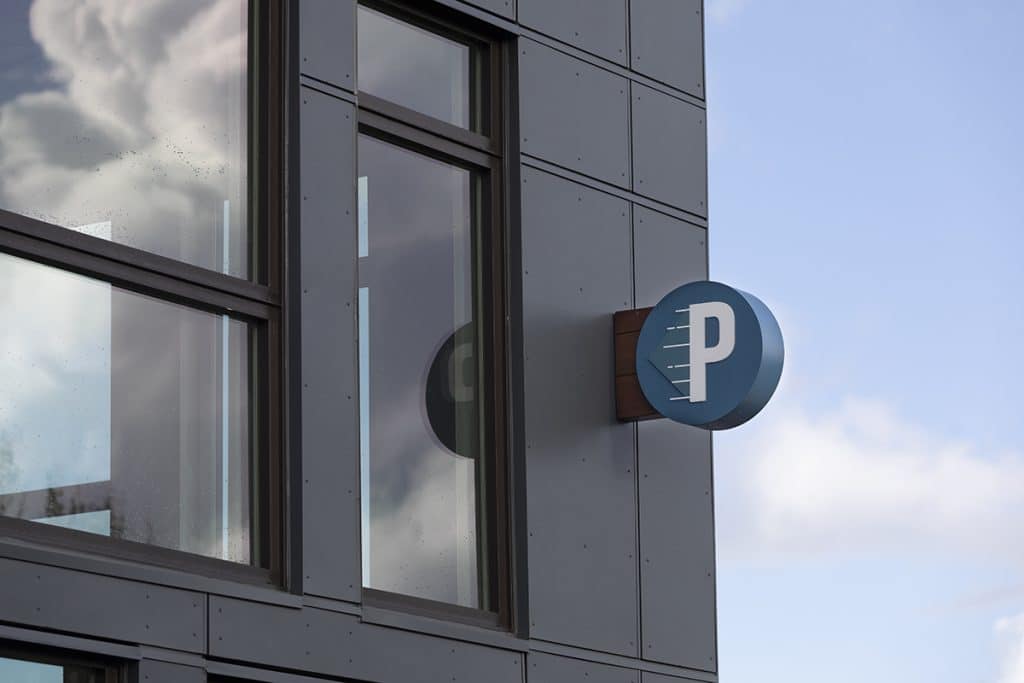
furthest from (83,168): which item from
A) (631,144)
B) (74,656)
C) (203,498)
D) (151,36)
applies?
(631,144)

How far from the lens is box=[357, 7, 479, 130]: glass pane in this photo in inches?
445

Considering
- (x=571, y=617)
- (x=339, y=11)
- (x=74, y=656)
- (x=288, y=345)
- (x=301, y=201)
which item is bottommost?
(x=74, y=656)

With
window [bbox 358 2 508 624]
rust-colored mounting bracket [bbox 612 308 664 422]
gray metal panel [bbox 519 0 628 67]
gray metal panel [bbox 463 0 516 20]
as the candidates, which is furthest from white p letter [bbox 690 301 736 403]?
gray metal panel [bbox 463 0 516 20]

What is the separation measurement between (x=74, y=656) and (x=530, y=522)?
3288 mm

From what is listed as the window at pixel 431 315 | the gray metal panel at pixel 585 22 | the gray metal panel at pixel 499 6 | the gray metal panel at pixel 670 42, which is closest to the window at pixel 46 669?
the window at pixel 431 315

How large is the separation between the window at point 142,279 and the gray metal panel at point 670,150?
3.00m

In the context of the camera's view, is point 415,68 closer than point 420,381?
No

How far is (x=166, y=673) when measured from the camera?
920cm

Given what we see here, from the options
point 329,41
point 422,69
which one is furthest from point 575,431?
point 329,41

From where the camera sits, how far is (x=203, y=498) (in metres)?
9.78

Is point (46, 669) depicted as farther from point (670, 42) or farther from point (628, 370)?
point (670, 42)

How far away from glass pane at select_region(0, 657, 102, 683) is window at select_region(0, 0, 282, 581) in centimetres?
55

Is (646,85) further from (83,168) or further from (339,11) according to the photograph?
(83,168)

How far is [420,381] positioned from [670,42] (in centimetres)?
330
